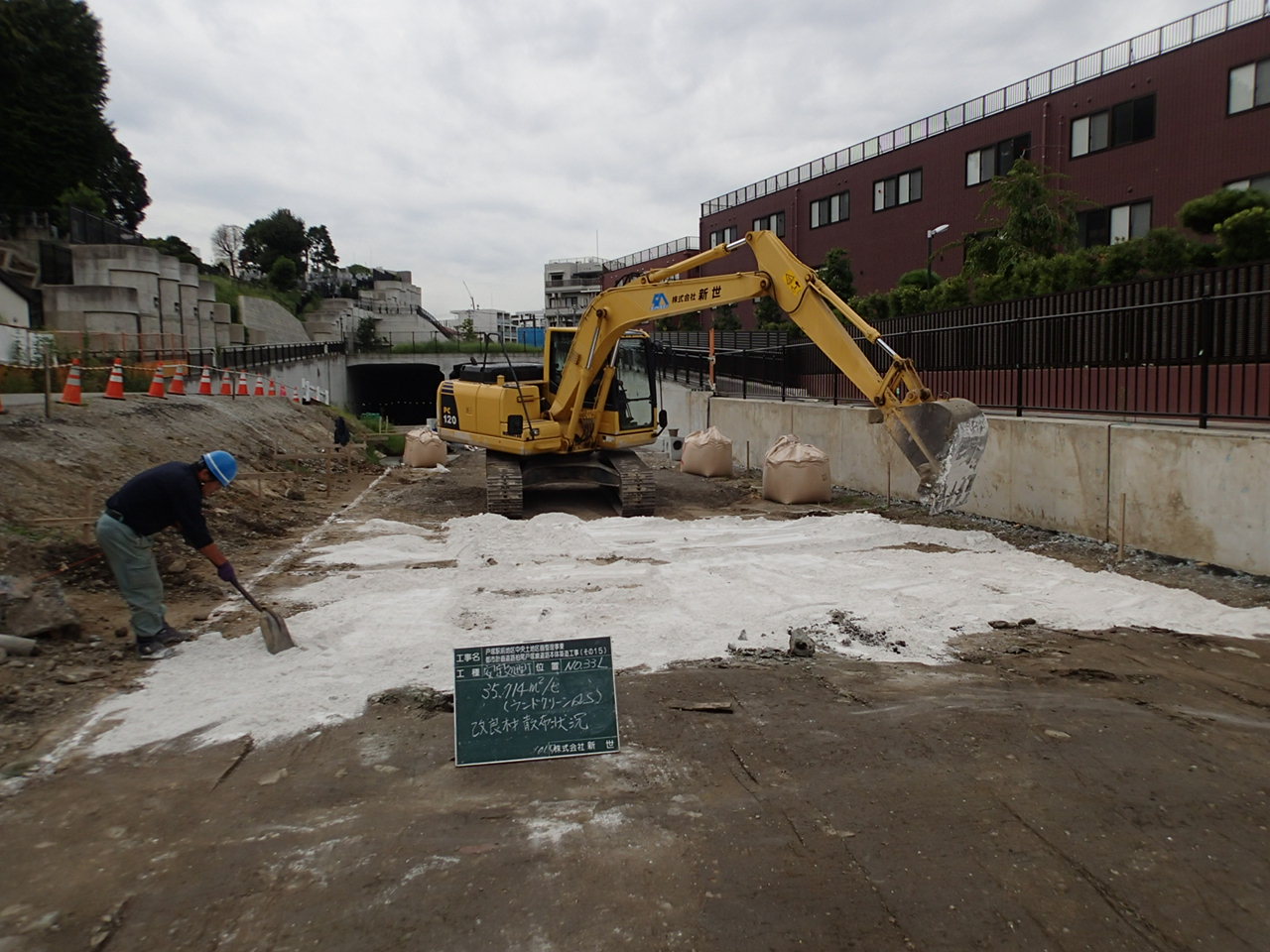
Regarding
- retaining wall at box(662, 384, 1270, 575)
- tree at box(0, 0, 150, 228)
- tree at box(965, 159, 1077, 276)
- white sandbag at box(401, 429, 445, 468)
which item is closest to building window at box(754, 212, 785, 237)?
tree at box(965, 159, 1077, 276)

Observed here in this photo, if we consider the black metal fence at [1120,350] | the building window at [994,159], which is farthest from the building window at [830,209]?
the black metal fence at [1120,350]

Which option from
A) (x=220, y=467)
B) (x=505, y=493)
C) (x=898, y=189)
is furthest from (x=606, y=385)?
(x=898, y=189)

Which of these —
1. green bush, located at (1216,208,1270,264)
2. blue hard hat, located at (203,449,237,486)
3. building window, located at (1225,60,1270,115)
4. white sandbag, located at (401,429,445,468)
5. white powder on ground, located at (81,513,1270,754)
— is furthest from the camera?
building window, located at (1225,60,1270,115)

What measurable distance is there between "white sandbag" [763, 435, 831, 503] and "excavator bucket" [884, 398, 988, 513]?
3.79 metres

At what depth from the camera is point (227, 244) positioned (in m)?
72.8

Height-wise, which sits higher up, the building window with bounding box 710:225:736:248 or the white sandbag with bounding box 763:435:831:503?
the building window with bounding box 710:225:736:248

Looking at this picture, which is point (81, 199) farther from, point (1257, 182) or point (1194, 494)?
point (1194, 494)

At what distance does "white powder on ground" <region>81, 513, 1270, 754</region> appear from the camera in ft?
17.2

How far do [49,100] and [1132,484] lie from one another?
45.2 metres

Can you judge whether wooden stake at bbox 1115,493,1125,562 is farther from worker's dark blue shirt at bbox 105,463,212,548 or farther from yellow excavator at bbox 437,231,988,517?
worker's dark blue shirt at bbox 105,463,212,548

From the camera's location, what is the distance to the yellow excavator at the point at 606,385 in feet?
36.0

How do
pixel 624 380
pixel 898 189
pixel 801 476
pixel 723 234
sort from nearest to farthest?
pixel 801 476, pixel 624 380, pixel 898 189, pixel 723 234

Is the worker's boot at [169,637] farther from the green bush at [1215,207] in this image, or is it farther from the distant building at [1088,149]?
the distant building at [1088,149]

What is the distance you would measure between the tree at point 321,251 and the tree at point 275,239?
762 centimetres
